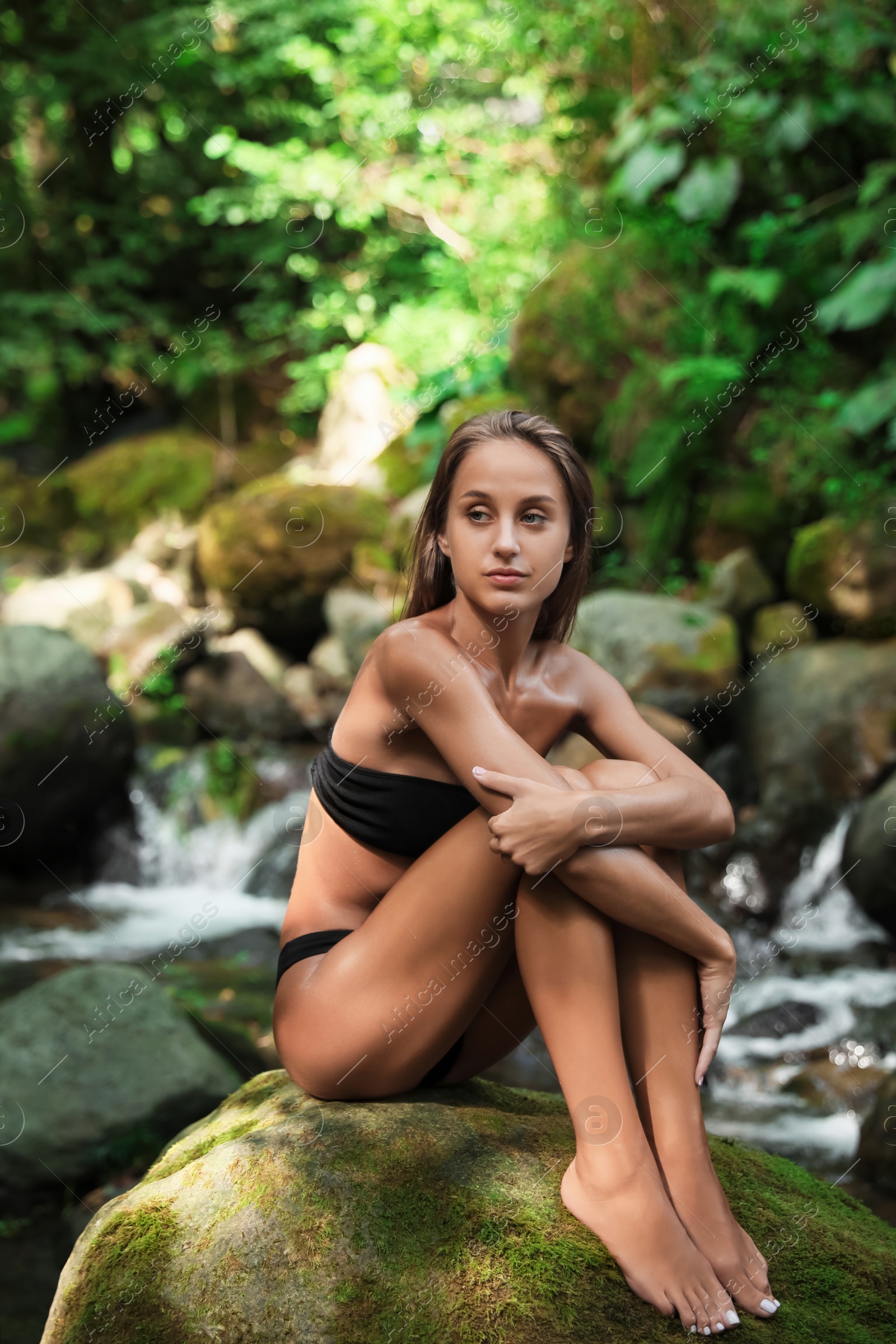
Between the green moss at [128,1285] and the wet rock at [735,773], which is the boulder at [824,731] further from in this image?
the green moss at [128,1285]

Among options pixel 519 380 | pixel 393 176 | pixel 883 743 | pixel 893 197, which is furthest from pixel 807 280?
pixel 393 176

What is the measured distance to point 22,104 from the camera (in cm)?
1227

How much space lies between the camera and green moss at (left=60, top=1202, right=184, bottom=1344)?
1.71 meters

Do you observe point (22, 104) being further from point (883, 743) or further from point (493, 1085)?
point (493, 1085)

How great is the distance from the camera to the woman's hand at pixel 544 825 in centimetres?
175

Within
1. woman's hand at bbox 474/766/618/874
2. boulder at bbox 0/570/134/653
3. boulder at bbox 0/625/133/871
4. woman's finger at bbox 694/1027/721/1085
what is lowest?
woman's finger at bbox 694/1027/721/1085

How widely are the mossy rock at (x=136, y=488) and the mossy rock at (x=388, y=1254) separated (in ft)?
34.5

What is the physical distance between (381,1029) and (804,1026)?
3258 mm

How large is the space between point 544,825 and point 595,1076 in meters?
0.45

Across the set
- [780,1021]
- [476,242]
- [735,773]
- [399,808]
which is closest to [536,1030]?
[780,1021]

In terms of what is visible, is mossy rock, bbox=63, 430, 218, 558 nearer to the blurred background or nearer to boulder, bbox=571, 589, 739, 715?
the blurred background

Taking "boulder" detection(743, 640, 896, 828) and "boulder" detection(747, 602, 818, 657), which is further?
"boulder" detection(747, 602, 818, 657)

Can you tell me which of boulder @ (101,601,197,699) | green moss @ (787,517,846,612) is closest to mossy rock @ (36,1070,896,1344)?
green moss @ (787,517,846,612)

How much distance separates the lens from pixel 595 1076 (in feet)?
5.97
